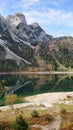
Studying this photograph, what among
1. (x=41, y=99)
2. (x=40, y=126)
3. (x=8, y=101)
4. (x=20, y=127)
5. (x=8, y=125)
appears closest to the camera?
(x=20, y=127)

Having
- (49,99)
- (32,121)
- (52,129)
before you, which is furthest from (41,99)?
(52,129)

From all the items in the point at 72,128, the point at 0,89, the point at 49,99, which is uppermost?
the point at 0,89

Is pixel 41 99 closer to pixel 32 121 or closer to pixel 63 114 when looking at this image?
pixel 63 114

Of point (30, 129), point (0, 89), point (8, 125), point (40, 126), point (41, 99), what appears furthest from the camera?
point (41, 99)

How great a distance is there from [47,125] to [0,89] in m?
9.96

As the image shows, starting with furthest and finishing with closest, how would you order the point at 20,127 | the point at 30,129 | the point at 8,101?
1. the point at 8,101
2. the point at 30,129
3. the point at 20,127

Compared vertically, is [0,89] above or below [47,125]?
above

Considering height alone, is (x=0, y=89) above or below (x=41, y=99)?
above

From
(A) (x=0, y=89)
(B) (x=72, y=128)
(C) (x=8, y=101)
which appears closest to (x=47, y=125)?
(B) (x=72, y=128)

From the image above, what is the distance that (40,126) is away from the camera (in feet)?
124

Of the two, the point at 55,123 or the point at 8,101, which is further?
the point at 8,101

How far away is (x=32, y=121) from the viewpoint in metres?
42.6

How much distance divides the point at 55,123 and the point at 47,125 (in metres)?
2.03

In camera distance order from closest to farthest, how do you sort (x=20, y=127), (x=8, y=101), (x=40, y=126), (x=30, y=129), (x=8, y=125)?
(x=20, y=127) < (x=30, y=129) < (x=40, y=126) < (x=8, y=125) < (x=8, y=101)
